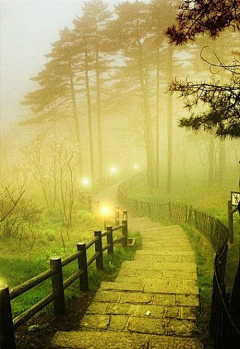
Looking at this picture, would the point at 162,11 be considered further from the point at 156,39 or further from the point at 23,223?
the point at 23,223

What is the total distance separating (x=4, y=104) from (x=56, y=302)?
427ft

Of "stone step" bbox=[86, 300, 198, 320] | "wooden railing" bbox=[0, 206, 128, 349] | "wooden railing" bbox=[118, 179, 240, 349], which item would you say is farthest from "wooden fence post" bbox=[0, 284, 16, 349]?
"wooden railing" bbox=[118, 179, 240, 349]

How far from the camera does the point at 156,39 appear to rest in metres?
22.2

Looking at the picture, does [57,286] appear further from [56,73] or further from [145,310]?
[56,73]

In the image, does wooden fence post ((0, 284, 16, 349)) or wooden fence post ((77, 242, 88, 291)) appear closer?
wooden fence post ((0, 284, 16, 349))

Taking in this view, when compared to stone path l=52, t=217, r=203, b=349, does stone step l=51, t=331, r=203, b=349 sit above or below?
above

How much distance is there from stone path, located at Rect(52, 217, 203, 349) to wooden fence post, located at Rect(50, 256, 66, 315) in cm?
50

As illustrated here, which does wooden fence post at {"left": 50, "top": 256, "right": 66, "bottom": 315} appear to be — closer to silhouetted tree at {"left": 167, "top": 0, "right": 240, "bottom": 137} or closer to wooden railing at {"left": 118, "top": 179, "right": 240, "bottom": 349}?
wooden railing at {"left": 118, "top": 179, "right": 240, "bottom": 349}

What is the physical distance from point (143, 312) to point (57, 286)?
1.60 metres

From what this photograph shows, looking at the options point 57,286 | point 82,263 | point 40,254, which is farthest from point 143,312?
point 40,254

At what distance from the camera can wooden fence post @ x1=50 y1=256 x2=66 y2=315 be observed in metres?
4.52

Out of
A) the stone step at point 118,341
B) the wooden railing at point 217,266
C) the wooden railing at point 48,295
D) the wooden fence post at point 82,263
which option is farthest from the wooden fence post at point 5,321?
the wooden railing at point 217,266

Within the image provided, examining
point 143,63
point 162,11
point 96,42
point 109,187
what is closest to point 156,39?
point 162,11

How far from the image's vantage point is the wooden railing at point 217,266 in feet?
8.73
